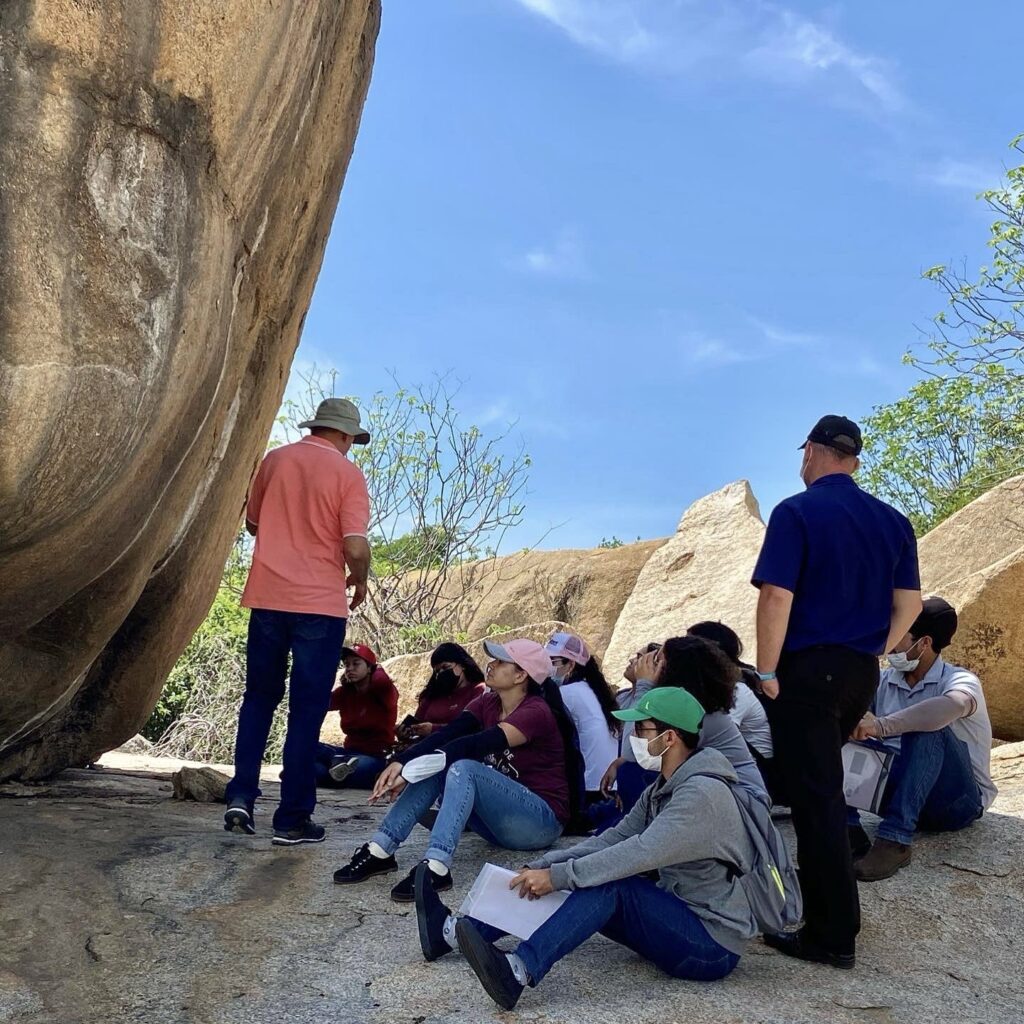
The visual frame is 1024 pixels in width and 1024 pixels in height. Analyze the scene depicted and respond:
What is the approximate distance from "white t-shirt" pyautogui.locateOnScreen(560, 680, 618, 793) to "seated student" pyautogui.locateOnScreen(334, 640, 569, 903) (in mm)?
701

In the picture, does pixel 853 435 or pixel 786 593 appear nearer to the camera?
pixel 786 593

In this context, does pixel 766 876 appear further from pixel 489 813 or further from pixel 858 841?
pixel 858 841

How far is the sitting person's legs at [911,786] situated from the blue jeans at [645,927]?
1.48 meters

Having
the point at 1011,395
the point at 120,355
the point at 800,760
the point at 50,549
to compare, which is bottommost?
the point at 800,760

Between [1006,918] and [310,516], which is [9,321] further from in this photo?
[1006,918]

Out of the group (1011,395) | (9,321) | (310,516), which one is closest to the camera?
(9,321)

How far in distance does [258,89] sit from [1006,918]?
4396mm

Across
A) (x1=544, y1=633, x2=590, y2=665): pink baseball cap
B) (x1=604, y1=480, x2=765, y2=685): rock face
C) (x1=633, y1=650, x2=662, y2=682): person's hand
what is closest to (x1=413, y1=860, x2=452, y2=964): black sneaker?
(x1=633, y1=650, x2=662, y2=682): person's hand

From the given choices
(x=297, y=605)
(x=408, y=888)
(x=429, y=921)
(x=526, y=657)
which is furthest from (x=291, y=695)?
(x=429, y=921)

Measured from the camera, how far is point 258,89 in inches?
190

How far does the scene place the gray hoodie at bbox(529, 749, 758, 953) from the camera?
384 cm

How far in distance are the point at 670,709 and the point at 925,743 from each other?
176 centimetres

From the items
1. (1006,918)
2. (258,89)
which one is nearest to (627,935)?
(1006,918)

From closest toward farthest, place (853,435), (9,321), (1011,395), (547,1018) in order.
Answer: 1. (547,1018)
2. (9,321)
3. (853,435)
4. (1011,395)
